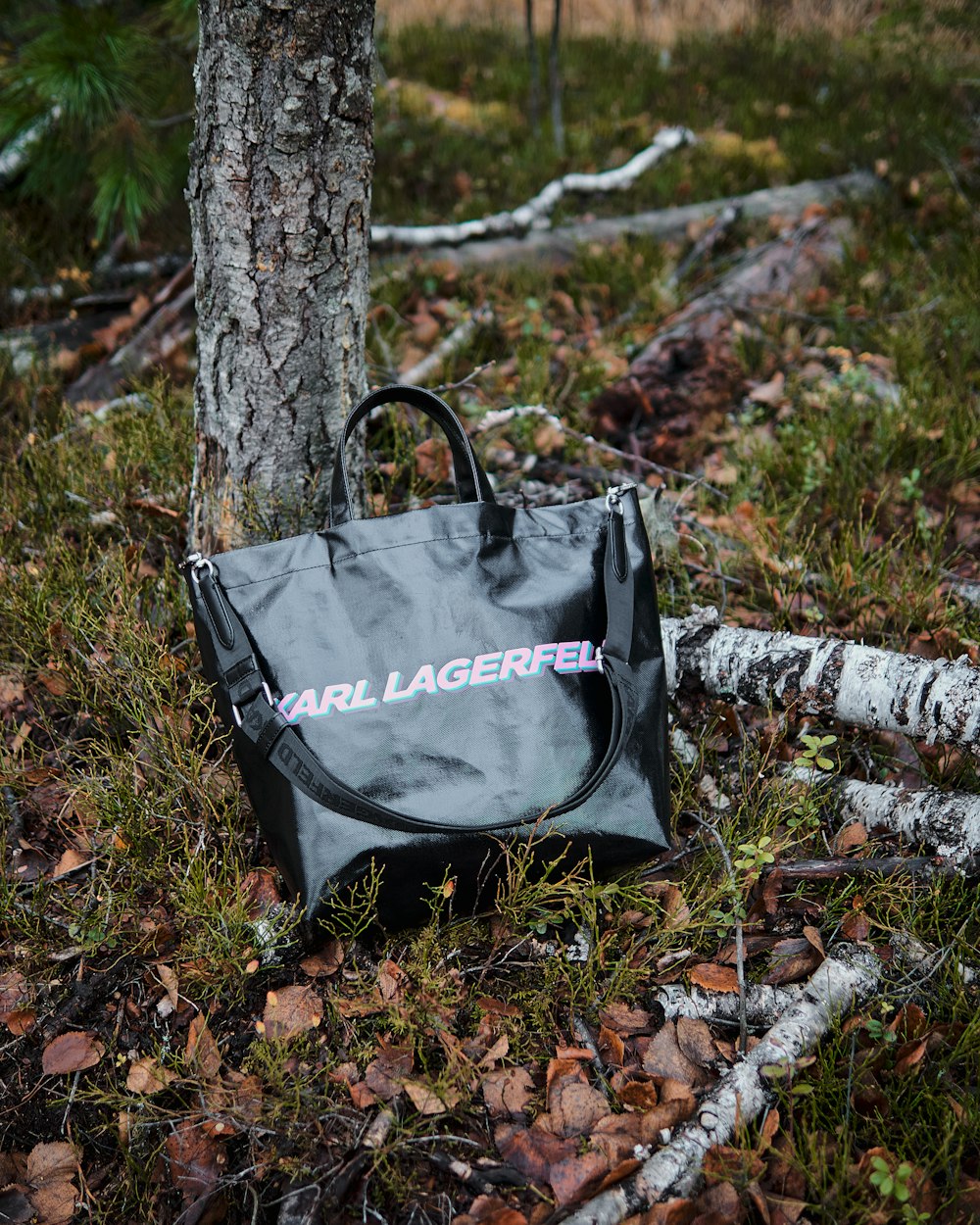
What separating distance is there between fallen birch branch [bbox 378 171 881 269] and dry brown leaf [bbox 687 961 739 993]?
4.01 meters

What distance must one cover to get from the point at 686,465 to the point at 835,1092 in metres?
2.45

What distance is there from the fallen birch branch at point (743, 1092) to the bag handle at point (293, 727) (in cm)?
58

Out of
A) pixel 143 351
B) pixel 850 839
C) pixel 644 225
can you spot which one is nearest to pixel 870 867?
pixel 850 839

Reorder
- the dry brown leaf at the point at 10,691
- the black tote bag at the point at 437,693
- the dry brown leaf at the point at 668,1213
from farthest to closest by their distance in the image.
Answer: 1. the dry brown leaf at the point at 10,691
2. the black tote bag at the point at 437,693
3. the dry brown leaf at the point at 668,1213

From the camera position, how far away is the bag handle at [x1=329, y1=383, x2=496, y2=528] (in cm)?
195

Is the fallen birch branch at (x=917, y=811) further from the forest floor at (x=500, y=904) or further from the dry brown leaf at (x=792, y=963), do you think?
the dry brown leaf at (x=792, y=963)

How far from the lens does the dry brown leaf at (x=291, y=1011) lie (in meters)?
1.67

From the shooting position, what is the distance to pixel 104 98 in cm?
342

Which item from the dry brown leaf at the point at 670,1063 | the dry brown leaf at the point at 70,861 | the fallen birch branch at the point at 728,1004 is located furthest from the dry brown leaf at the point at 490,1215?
the dry brown leaf at the point at 70,861

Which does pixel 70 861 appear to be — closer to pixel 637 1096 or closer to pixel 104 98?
pixel 637 1096

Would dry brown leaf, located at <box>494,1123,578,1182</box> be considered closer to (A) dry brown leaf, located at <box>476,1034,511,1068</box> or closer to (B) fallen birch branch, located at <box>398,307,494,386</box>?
(A) dry brown leaf, located at <box>476,1034,511,1068</box>

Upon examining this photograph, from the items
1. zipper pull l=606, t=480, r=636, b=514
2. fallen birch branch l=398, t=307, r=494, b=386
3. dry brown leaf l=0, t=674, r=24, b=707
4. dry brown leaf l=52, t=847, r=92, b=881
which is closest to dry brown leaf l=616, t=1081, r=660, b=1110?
zipper pull l=606, t=480, r=636, b=514

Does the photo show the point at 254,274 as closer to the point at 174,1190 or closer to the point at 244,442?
the point at 244,442

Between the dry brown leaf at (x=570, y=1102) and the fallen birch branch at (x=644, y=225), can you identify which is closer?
the dry brown leaf at (x=570, y=1102)
